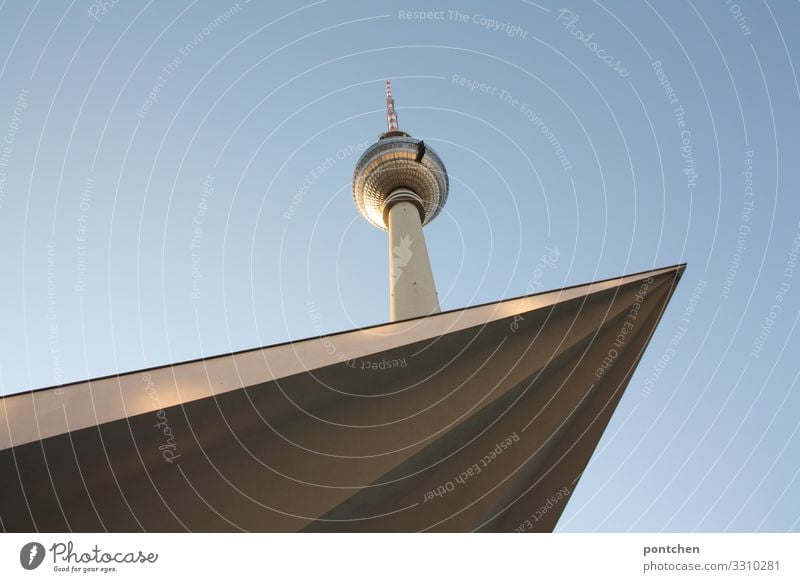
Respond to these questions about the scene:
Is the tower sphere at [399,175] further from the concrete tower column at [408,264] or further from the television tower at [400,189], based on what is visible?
the concrete tower column at [408,264]

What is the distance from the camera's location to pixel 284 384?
4480 millimetres

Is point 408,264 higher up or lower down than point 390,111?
lower down

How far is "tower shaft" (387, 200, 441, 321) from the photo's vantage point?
19875mm

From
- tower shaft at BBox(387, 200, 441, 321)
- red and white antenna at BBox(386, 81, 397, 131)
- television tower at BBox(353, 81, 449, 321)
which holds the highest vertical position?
red and white antenna at BBox(386, 81, 397, 131)

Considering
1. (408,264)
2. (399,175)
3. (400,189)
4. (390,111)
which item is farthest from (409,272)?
(390,111)

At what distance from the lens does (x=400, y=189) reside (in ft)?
96.5

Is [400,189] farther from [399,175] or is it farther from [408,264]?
[408,264]

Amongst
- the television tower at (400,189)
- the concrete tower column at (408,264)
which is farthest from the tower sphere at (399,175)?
the concrete tower column at (408,264)

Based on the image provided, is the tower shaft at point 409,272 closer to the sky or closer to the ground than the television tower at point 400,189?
closer to the ground

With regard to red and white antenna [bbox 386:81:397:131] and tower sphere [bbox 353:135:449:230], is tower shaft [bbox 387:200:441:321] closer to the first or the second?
tower sphere [bbox 353:135:449:230]

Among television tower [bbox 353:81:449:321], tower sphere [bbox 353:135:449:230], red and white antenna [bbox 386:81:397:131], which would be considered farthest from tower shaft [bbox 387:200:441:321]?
red and white antenna [bbox 386:81:397:131]

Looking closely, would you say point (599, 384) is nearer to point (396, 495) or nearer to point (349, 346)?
point (396, 495)

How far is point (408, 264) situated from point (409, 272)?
77 centimetres

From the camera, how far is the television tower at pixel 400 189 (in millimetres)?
24219
